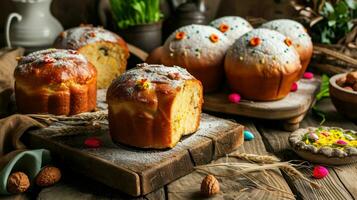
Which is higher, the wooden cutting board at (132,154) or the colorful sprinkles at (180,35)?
the colorful sprinkles at (180,35)

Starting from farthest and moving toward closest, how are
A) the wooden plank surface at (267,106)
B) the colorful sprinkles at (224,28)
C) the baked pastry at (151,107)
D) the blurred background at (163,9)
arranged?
the blurred background at (163,9), the colorful sprinkles at (224,28), the wooden plank surface at (267,106), the baked pastry at (151,107)

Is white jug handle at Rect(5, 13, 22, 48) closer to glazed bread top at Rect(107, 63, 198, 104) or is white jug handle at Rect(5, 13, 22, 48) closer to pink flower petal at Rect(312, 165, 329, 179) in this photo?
glazed bread top at Rect(107, 63, 198, 104)

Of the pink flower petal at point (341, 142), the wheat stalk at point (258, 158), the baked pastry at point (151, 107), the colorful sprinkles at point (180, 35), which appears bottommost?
the wheat stalk at point (258, 158)

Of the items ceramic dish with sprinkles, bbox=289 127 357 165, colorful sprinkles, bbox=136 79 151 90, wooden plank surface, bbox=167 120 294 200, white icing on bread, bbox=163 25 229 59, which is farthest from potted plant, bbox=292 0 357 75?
colorful sprinkles, bbox=136 79 151 90

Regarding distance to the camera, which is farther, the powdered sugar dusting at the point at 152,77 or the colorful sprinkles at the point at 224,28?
the colorful sprinkles at the point at 224,28

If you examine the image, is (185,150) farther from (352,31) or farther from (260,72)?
(352,31)

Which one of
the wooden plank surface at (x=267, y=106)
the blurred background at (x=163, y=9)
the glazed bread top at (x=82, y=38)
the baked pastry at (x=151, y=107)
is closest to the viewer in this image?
the baked pastry at (x=151, y=107)

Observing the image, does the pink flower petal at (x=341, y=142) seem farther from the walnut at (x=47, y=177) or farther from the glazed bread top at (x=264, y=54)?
the walnut at (x=47, y=177)

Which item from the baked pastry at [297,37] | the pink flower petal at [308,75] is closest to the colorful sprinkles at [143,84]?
the baked pastry at [297,37]
